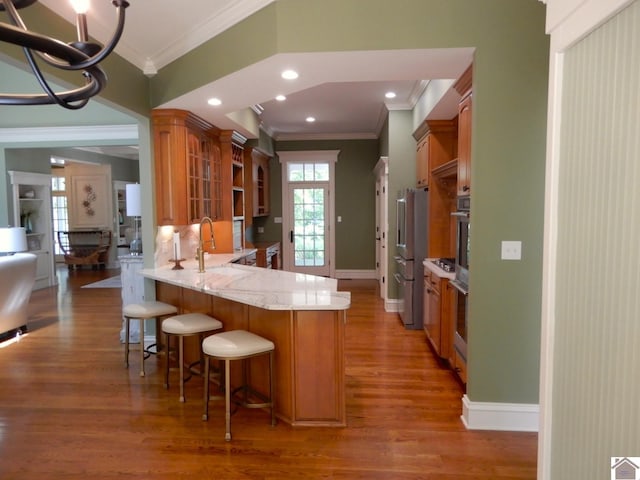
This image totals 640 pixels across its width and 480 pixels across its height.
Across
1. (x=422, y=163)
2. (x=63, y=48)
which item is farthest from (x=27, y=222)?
(x=63, y=48)

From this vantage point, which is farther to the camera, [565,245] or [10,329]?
[10,329]

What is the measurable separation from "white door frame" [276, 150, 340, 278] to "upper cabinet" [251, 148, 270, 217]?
400 mm

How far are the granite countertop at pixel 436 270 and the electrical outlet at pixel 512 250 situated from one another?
975 millimetres

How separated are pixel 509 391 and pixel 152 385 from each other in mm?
2770

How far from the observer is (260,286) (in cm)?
Answer: 331

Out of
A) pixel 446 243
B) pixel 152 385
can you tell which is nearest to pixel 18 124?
pixel 152 385

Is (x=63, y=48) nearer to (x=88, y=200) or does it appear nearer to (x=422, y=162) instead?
(x=422, y=162)

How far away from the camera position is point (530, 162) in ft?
8.95

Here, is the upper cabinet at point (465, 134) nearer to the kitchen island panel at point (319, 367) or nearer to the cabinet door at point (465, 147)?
the cabinet door at point (465, 147)

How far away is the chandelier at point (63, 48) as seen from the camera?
102 centimetres

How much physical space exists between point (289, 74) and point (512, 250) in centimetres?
201

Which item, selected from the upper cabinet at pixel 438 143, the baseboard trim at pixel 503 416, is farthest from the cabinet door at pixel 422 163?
the baseboard trim at pixel 503 416

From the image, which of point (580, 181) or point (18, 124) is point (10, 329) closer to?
point (18, 124)

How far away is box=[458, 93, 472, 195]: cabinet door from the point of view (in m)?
3.24
